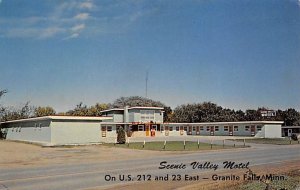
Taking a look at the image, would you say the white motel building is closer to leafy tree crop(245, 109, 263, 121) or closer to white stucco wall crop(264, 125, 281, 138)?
white stucco wall crop(264, 125, 281, 138)

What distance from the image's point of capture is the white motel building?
29.0 metres

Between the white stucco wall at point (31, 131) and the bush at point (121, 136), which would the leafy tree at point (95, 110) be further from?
the bush at point (121, 136)

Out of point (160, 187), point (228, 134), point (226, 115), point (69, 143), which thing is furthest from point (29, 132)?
point (226, 115)

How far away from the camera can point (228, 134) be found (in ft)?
156

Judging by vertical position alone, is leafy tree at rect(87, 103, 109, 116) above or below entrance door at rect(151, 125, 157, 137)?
above

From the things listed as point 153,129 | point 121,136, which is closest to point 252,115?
point 153,129

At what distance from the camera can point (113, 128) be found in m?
43.4

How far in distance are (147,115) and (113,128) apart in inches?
191

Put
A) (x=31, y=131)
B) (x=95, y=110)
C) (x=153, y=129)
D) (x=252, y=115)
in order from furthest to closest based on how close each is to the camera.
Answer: (x=95, y=110) → (x=252, y=115) → (x=153, y=129) → (x=31, y=131)

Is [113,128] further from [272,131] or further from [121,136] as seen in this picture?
[272,131]

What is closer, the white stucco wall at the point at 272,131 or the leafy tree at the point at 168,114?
the white stucco wall at the point at 272,131

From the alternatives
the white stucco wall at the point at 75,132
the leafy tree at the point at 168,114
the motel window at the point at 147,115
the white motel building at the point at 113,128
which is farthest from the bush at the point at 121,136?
the leafy tree at the point at 168,114

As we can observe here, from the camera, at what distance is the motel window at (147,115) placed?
150 feet

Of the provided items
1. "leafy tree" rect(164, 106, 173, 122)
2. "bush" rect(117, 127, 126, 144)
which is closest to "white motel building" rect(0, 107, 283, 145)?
"bush" rect(117, 127, 126, 144)
